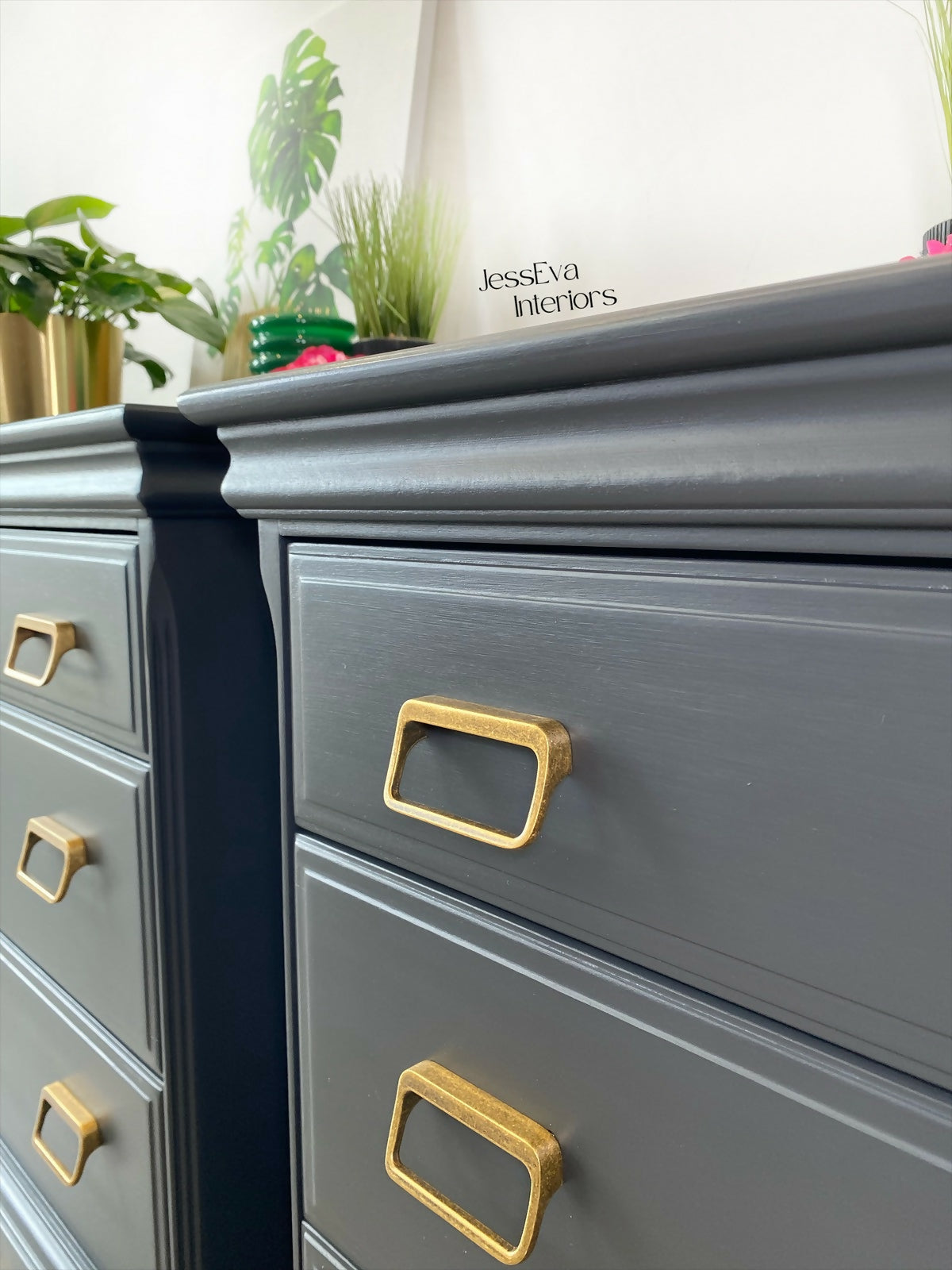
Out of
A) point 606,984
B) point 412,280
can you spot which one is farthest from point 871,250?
point 606,984

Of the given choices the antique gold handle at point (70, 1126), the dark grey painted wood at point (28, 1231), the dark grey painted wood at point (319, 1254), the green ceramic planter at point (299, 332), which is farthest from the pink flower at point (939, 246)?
the dark grey painted wood at point (28, 1231)

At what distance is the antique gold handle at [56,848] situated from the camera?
0.74 meters

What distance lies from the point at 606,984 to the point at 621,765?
0.32 ft

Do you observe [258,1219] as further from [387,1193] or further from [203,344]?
[203,344]

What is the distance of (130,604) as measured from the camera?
66 cm

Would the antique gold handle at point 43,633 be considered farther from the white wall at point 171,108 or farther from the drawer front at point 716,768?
the white wall at point 171,108

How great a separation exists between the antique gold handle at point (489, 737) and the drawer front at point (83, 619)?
0.31m

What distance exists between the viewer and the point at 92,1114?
79 centimetres

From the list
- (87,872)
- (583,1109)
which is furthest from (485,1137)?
(87,872)

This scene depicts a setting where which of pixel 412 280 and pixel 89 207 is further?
pixel 89 207

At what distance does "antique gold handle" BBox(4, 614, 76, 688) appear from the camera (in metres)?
0.72

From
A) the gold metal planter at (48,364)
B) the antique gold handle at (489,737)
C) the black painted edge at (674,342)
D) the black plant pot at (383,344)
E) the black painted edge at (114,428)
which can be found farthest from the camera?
the gold metal planter at (48,364)

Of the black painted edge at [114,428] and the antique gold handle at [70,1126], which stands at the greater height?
the black painted edge at [114,428]

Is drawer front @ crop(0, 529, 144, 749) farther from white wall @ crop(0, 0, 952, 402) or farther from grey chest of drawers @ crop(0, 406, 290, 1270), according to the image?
white wall @ crop(0, 0, 952, 402)
